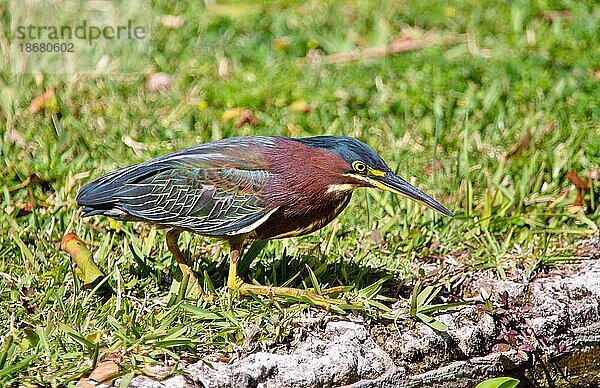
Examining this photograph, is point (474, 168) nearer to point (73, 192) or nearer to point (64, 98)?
point (73, 192)

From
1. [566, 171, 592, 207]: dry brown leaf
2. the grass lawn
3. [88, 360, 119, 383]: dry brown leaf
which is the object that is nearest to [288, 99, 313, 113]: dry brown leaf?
the grass lawn

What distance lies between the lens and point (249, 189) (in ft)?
13.5

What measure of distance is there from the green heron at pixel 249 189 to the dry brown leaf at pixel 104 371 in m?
0.73

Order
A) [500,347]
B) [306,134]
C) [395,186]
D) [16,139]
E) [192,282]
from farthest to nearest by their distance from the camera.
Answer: [306,134] < [16,139] < [192,282] < [500,347] < [395,186]

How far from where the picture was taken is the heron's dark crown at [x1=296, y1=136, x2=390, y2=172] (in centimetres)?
400

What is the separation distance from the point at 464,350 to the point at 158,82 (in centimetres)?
334

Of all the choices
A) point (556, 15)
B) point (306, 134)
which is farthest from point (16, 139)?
point (556, 15)

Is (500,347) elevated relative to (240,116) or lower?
lower

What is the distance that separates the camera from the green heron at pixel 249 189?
4.05 meters

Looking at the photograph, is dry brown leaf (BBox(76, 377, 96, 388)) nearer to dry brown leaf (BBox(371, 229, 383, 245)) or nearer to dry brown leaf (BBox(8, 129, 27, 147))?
dry brown leaf (BBox(371, 229, 383, 245))

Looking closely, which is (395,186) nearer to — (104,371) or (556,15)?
(104,371)

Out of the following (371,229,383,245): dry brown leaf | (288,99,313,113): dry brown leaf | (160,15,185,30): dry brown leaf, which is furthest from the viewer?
(160,15,185,30): dry brown leaf

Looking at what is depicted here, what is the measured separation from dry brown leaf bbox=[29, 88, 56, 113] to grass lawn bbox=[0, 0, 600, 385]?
0.6 inches

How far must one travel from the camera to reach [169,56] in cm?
700
